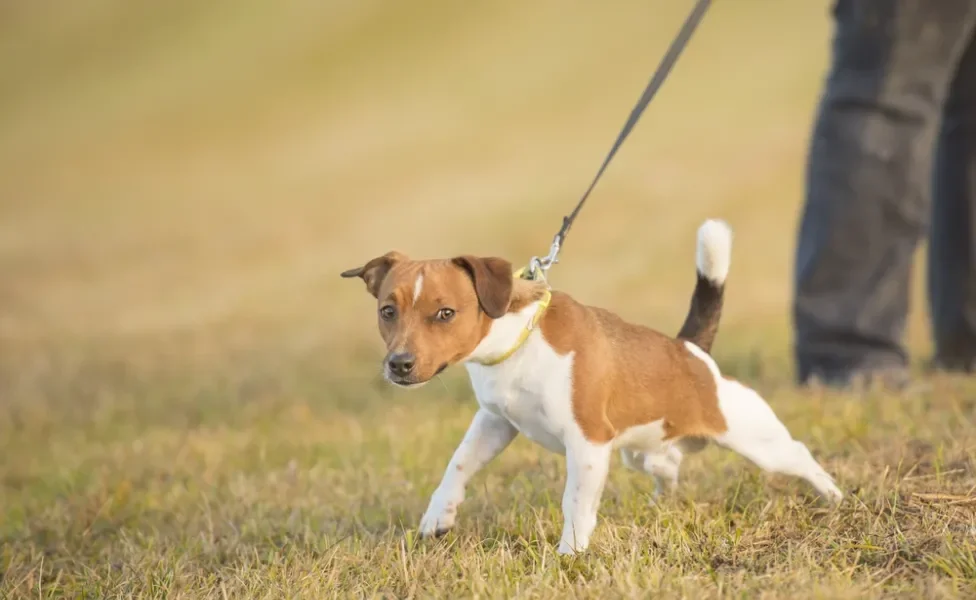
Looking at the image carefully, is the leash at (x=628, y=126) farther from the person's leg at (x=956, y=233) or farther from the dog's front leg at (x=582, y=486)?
the person's leg at (x=956, y=233)

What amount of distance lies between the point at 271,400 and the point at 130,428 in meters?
0.99

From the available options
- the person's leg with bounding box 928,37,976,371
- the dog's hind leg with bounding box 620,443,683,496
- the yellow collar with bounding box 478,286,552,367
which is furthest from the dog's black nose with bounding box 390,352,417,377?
the person's leg with bounding box 928,37,976,371

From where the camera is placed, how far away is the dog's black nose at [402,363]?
10.5 feet

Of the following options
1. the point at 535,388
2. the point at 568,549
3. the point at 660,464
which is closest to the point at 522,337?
the point at 535,388

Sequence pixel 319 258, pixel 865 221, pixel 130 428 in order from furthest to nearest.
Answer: pixel 319 258, pixel 130 428, pixel 865 221

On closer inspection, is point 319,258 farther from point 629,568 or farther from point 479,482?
point 629,568

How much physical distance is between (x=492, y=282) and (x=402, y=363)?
0.39 m

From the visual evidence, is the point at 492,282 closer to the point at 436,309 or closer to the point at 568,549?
the point at 436,309

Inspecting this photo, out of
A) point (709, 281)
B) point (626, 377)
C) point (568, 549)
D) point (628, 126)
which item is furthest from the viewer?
point (628, 126)

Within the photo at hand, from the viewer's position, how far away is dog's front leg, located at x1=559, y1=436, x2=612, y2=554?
3.47m

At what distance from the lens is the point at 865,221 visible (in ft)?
20.1

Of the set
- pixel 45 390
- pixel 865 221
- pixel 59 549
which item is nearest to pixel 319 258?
pixel 45 390

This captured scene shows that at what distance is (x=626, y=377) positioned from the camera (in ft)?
12.1

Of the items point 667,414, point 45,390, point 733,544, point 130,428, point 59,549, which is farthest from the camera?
point 45,390
